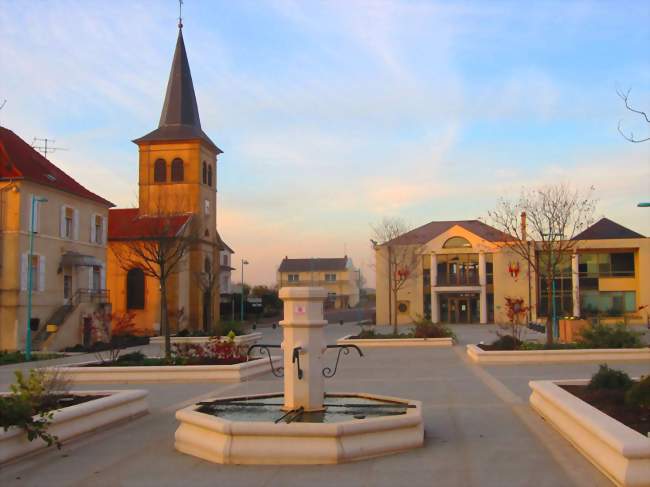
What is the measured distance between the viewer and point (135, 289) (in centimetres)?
4756

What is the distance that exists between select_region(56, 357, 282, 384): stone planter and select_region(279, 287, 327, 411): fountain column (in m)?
8.22

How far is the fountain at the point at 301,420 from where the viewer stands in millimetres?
7871

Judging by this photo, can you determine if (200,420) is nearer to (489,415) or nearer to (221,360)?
(489,415)

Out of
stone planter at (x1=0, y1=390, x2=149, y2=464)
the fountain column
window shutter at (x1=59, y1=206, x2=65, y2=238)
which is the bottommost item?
stone planter at (x1=0, y1=390, x2=149, y2=464)

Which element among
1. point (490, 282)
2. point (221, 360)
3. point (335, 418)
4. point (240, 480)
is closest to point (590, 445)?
point (335, 418)

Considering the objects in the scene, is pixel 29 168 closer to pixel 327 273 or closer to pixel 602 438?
pixel 602 438

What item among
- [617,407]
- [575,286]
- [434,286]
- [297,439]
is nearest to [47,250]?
[297,439]

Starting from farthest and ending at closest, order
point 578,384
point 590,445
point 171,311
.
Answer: point 171,311 → point 578,384 → point 590,445

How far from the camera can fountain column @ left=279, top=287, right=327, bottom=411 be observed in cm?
948

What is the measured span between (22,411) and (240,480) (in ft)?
9.49

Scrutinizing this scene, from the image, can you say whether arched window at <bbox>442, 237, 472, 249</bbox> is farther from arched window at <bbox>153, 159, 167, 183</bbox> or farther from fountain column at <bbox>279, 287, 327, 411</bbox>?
fountain column at <bbox>279, 287, 327, 411</bbox>

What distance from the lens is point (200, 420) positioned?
8500mm

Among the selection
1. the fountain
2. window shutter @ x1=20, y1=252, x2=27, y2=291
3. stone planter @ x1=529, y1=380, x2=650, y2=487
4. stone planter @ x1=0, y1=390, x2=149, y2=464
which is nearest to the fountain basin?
the fountain

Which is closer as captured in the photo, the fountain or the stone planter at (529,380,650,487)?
the stone planter at (529,380,650,487)
